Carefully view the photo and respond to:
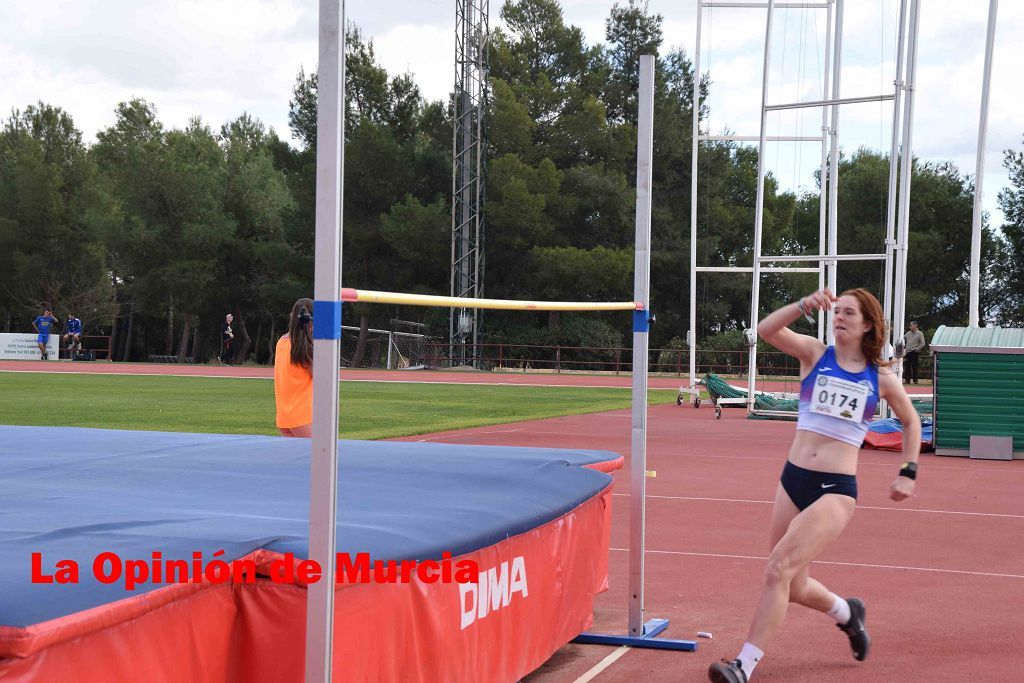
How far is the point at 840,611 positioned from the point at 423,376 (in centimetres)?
2873

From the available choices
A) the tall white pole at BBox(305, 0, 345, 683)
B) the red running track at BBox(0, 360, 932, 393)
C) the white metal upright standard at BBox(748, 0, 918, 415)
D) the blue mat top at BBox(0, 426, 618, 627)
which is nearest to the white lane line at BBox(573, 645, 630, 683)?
the blue mat top at BBox(0, 426, 618, 627)

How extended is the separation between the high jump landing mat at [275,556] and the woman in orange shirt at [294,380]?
1.05 m

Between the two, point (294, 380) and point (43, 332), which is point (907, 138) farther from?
point (43, 332)

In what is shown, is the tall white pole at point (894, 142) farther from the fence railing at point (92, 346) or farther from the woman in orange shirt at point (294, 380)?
the fence railing at point (92, 346)

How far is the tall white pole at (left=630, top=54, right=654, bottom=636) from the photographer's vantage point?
5.00 m

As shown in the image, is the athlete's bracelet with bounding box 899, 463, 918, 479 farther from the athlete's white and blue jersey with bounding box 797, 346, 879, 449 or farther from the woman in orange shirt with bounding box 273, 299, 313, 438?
the woman in orange shirt with bounding box 273, 299, 313, 438

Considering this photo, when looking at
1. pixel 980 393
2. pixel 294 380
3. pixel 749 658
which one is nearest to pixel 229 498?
pixel 749 658

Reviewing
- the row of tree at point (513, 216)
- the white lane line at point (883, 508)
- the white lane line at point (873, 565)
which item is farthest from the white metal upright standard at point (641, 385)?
the row of tree at point (513, 216)

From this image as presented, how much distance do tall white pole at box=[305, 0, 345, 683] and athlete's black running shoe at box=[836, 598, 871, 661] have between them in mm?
2779

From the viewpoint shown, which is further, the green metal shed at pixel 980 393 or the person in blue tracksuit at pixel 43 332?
the person in blue tracksuit at pixel 43 332

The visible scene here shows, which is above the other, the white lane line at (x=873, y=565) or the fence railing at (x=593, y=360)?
the white lane line at (x=873, y=565)

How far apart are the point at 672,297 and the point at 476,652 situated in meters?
41.0

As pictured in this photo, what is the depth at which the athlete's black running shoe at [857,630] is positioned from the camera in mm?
4797

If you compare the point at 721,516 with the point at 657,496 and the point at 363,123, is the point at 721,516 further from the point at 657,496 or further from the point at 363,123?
the point at 363,123
